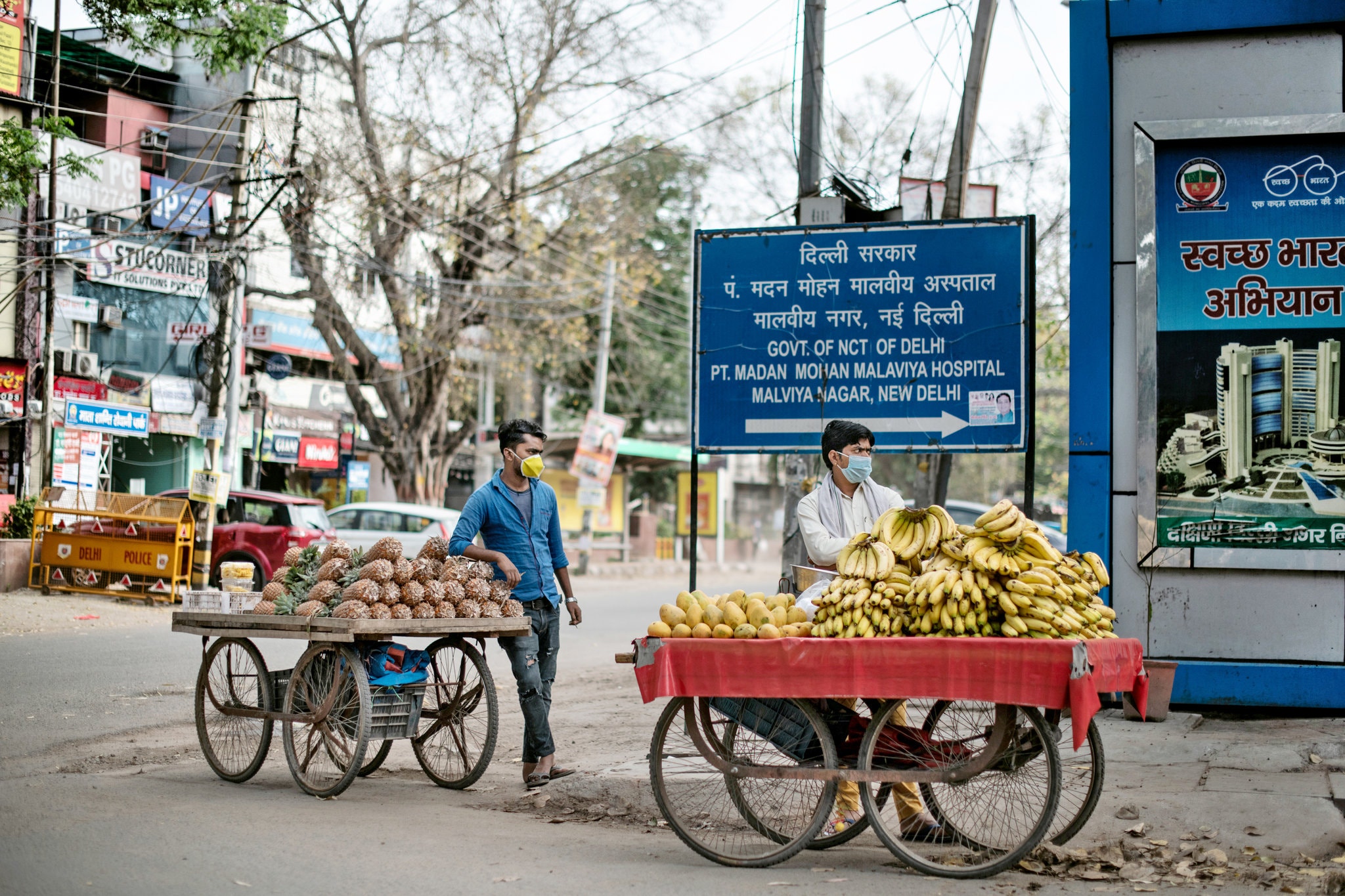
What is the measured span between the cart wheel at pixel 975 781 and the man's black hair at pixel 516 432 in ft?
8.67

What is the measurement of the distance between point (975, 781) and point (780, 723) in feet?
2.68

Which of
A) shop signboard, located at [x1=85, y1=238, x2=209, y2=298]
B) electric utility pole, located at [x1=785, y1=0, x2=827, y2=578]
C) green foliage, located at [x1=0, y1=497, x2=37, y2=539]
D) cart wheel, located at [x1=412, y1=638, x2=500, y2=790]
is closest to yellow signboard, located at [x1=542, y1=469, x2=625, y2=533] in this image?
shop signboard, located at [x1=85, y1=238, x2=209, y2=298]

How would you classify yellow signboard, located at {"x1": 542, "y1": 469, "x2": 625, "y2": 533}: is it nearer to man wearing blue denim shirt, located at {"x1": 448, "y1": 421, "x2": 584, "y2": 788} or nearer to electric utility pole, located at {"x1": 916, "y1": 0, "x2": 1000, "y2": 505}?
electric utility pole, located at {"x1": 916, "y1": 0, "x2": 1000, "y2": 505}

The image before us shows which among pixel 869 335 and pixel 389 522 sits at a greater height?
pixel 869 335

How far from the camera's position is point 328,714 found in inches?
253

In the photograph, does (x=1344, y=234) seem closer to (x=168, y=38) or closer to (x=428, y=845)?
(x=428, y=845)

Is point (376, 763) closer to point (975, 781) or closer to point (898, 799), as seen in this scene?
point (898, 799)

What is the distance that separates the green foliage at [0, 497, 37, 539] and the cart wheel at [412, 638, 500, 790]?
1532 centimetres

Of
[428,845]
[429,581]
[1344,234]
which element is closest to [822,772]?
[428,845]

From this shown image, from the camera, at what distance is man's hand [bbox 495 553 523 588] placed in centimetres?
666

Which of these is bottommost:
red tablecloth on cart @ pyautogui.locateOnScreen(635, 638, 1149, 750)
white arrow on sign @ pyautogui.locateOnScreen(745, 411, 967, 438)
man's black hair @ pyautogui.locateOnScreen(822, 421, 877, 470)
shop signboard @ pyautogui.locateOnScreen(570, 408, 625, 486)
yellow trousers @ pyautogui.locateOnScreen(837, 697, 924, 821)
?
yellow trousers @ pyautogui.locateOnScreen(837, 697, 924, 821)

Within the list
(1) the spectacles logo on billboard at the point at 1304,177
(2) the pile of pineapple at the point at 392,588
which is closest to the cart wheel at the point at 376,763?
(2) the pile of pineapple at the point at 392,588

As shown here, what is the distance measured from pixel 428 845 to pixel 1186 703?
5.04 metres

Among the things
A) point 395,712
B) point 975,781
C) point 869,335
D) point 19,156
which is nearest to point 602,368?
point 19,156
